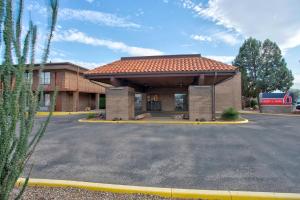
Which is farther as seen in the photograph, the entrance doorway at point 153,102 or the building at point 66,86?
the building at point 66,86

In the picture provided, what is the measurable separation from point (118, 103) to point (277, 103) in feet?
66.5

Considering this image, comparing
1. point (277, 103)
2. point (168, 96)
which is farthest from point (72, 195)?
point (277, 103)

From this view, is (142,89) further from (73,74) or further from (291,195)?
(291,195)

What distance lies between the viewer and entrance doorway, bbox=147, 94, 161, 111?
24375mm

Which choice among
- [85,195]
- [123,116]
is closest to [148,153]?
[85,195]

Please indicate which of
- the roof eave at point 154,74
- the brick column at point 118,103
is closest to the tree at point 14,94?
the roof eave at point 154,74

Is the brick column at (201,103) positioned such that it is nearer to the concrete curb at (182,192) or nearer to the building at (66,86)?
the concrete curb at (182,192)

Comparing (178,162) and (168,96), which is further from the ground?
(168,96)

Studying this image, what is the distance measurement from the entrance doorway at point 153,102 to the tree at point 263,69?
16.5m

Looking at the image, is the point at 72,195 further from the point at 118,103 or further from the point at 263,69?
the point at 263,69

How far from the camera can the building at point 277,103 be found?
24.0 meters

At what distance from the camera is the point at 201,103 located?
1423 cm

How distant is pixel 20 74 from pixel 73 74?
86.8ft

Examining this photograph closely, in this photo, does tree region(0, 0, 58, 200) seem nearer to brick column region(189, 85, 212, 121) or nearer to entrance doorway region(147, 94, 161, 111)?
brick column region(189, 85, 212, 121)
